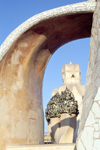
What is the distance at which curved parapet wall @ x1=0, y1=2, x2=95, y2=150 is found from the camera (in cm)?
393

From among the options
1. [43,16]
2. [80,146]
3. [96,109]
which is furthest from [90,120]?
[43,16]

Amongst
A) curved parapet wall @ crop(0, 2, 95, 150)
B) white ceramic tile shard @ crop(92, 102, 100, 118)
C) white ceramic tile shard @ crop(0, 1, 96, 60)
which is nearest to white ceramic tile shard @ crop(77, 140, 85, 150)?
white ceramic tile shard @ crop(92, 102, 100, 118)

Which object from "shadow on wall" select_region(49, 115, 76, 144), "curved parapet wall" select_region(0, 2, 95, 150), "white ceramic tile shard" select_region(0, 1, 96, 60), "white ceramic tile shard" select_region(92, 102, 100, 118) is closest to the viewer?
"white ceramic tile shard" select_region(92, 102, 100, 118)

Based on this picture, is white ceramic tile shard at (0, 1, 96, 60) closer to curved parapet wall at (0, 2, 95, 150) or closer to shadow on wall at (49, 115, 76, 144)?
curved parapet wall at (0, 2, 95, 150)

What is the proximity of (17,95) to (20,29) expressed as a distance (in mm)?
1397

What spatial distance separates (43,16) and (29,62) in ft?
3.65

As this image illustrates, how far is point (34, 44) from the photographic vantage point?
174 inches

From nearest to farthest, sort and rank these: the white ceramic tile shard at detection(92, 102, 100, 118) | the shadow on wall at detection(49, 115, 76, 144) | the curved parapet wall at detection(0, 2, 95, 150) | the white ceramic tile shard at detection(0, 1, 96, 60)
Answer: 1. the white ceramic tile shard at detection(92, 102, 100, 118)
2. the white ceramic tile shard at detection(0, 1, 96, 60)
3. the curved parapet wall at detection(0, 2, 95, 150)
4. the shadow on wall at detection(49, 115, 76, 144)

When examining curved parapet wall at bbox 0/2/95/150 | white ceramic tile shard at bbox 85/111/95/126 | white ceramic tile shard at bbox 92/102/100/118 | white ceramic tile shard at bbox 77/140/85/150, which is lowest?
white ceramic tile shard at bbox 77/140/85/150

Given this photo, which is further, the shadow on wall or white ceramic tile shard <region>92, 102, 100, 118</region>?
the shadow on wall

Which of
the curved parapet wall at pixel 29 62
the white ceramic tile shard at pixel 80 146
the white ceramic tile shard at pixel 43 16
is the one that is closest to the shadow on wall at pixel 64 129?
the curved parapet wall at pixel 29 62

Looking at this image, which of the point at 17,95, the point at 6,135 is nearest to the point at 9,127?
the point at 6,135

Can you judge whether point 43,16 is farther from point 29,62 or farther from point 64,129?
point 64,129

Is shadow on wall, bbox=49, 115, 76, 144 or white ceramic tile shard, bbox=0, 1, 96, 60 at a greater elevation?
white ceramic tile shard, bbox=0, 1, 96, 60
